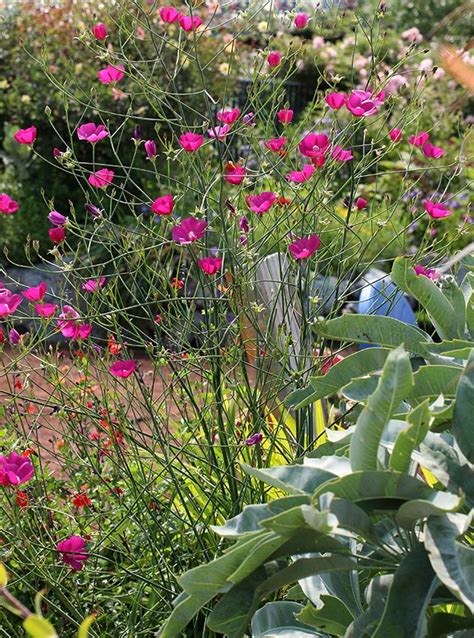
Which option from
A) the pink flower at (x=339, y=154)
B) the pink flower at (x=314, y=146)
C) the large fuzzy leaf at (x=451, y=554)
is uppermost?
the large fuzzy leaf at (x=451, y=554)

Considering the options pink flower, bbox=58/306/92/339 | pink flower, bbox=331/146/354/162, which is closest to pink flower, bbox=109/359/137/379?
pink flower, bbox=58/306/92/339

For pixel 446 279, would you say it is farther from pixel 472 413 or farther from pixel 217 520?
pixel 217 520

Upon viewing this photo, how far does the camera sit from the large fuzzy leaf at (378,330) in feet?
5.85

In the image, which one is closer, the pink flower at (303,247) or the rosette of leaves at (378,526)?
the rosette of leaves at (378,526)

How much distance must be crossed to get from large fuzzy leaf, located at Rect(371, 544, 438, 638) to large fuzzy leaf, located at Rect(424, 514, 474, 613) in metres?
0.08

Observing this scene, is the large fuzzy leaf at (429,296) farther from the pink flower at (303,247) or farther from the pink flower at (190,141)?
the pink flower at (190,141)

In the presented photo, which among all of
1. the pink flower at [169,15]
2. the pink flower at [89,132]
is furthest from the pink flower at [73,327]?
the pink flower at [169,15]

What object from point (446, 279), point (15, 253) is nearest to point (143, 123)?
point (15, 253)

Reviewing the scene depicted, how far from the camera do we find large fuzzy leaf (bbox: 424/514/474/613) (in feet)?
3.98

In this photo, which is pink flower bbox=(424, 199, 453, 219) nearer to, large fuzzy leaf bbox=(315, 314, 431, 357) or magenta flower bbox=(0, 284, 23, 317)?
large fuzzy leaf bbox=(315, 314, 431, 357)

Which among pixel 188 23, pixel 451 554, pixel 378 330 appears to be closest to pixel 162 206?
pixel 188 23

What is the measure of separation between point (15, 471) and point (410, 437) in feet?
3.76

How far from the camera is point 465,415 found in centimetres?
141

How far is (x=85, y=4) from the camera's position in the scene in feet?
30.3
